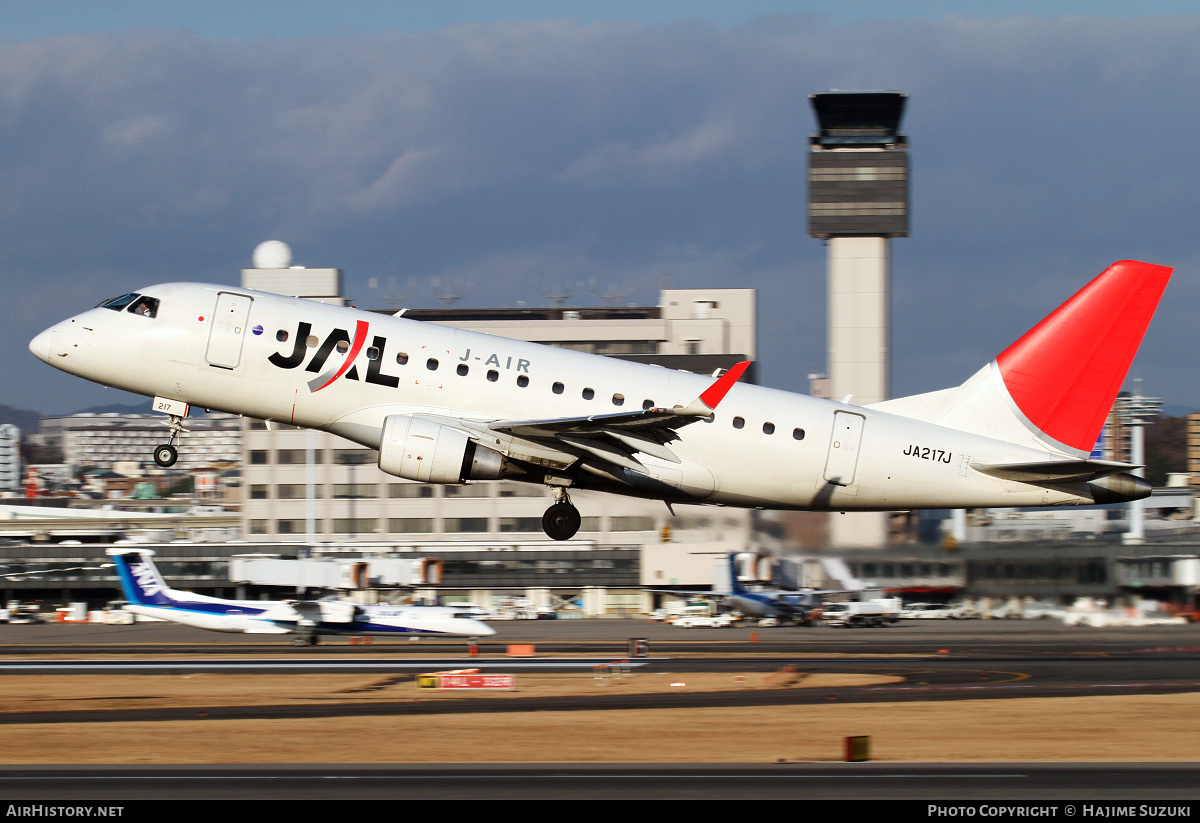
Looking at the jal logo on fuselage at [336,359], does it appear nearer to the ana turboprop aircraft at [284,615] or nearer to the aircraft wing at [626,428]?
the aircraft wing at [626,428]

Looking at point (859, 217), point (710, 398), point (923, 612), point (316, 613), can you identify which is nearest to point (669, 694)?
point (710, 398)

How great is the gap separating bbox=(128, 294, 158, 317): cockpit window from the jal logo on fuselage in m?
3.13

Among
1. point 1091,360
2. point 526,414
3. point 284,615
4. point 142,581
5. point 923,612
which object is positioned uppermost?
point 1091,360

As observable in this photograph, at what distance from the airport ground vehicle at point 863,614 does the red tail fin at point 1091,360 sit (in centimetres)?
2820

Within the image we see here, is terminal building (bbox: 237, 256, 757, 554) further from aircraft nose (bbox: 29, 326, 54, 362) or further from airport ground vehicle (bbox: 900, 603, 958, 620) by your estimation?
aircraft nose (bbox: 29, 326, 54, 362)

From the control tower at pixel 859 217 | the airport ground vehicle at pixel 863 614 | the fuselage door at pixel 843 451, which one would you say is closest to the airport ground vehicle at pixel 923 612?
the airport ground vehicle at pixel 863 614

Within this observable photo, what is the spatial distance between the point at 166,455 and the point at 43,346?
3.83 metres

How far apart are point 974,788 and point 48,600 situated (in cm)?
7869

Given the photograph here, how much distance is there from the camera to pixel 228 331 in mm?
27469

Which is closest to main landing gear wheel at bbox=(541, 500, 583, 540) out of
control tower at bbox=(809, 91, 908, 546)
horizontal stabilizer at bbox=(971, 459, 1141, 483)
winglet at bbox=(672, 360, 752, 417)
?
winglet at bbox=(672, 360, 752, 417)

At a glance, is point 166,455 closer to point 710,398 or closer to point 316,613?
point 710,398

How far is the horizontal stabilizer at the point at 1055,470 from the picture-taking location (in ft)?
89.8

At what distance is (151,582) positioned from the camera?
53.0 metres
